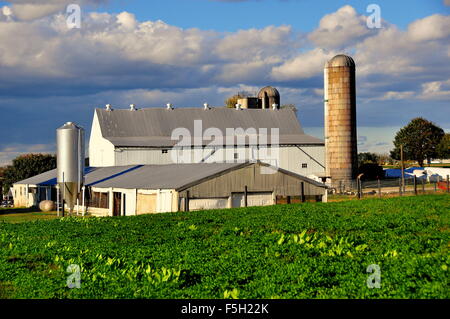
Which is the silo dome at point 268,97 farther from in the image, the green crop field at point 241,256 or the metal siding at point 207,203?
the green crop field at point 241,256

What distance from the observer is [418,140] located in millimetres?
129500

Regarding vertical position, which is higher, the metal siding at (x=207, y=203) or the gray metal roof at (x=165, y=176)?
the gray metal roof at (x=165, y=176)

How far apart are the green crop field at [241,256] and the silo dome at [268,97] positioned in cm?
6787

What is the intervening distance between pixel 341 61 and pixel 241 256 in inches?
2097

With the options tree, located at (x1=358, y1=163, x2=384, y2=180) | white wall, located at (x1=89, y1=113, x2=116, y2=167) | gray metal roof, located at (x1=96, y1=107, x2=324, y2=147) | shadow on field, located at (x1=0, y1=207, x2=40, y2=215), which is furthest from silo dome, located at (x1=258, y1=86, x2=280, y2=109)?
A: shadow on field, located at (x1=0, y1=207, x2=40, y2=215)

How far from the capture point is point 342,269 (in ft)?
48.3

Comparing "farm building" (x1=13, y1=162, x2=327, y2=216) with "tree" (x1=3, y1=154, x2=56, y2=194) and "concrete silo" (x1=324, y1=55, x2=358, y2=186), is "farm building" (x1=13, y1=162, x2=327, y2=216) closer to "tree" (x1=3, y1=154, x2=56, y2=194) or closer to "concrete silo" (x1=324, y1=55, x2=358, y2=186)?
"concrete silo" (x1=324, y1=55, x2=358, y2=186)

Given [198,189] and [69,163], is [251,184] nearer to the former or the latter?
[198,189]

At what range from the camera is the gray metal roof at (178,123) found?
73.0m

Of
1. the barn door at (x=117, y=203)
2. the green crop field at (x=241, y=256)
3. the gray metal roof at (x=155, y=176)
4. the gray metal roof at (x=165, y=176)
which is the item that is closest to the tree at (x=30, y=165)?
the gray metal roof at (x=155, y=176)

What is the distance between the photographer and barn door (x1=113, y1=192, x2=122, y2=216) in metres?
47.9
